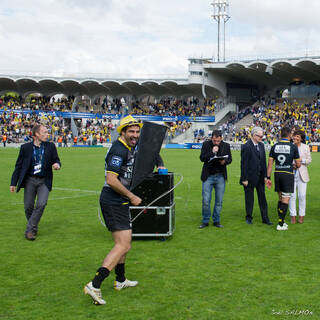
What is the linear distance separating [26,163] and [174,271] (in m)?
3.20

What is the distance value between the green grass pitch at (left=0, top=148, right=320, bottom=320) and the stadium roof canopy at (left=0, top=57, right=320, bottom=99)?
4461cm

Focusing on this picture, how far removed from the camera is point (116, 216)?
180 inches

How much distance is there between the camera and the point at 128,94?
65.2 meters

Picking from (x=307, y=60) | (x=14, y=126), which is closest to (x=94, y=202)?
(x=307, y=60)

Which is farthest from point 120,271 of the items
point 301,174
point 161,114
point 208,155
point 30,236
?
point 161,114

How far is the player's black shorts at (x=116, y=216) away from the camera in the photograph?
4566 millimetres

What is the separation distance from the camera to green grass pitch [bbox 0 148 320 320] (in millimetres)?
4340

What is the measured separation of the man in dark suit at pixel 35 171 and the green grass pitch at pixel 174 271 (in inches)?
20.4

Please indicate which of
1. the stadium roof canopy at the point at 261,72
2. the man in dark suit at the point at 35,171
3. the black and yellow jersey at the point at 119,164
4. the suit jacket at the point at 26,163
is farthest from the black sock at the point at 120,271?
the stadium roof canopy at the point at 261,72

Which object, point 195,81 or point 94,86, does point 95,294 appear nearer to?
point 195,81

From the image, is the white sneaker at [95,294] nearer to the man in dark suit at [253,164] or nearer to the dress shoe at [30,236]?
the dress shoe at [30,236]

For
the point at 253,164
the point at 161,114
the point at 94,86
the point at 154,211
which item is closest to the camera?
the point at 154,211

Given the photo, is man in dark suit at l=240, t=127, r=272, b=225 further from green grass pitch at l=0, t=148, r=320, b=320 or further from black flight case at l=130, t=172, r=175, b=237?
black flight case at l=130, t=172, r=175, b=237

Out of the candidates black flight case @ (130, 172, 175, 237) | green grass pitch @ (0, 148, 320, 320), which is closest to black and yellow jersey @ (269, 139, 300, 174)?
green grass pitch @ (0, 148, 320, 320)
